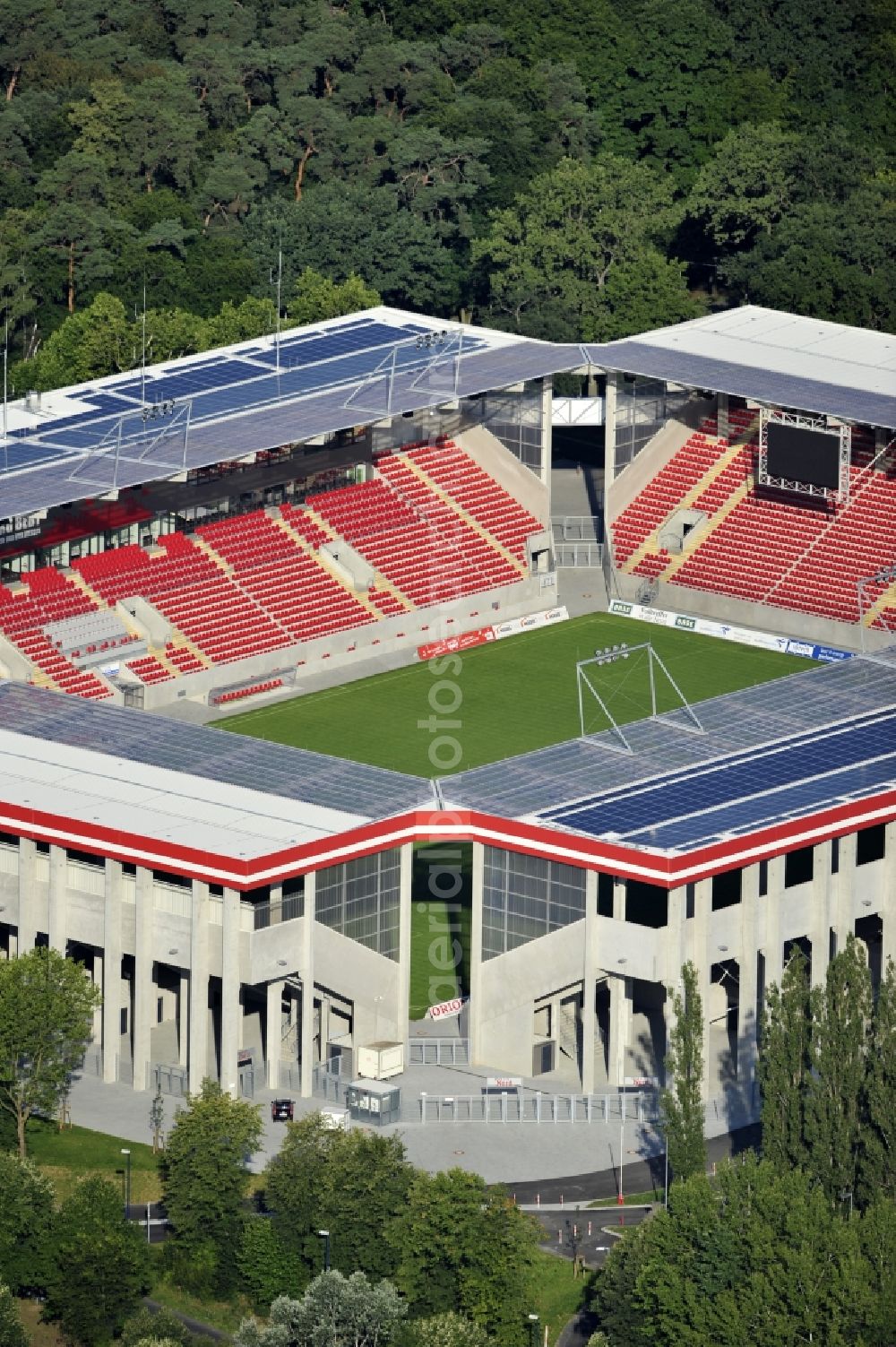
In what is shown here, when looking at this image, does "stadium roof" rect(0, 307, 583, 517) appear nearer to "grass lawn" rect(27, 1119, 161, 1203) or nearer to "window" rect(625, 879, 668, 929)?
"grass lawn" rect(27, 1119, 161, 1203)

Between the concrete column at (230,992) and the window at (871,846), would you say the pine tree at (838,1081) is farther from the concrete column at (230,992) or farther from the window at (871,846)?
the concrete column at (230,992)

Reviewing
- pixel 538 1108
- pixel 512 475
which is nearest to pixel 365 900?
pixel 538 1108

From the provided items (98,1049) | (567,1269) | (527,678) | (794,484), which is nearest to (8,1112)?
(98,1049)

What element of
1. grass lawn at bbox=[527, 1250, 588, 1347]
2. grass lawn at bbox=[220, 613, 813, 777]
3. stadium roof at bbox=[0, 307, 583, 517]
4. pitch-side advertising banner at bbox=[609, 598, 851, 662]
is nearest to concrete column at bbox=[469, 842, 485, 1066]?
grass lawn at bbox=[527, 1250, 588, 1347]

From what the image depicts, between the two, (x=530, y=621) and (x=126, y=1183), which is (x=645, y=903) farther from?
(x=530, y=621)

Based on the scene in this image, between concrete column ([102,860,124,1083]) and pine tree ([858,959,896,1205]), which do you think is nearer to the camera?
pine tree ([858,959,896,1205])

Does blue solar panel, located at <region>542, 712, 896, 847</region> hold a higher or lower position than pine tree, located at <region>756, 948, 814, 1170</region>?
higher

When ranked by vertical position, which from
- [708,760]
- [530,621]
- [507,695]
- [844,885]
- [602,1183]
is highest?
[530,621]
